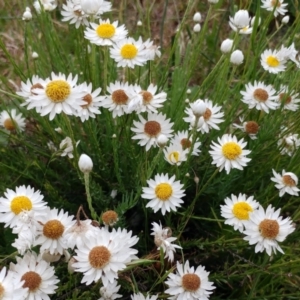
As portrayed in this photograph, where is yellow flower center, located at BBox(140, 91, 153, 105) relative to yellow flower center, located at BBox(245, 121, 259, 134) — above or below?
below

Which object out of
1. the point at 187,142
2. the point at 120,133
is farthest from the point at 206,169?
the point at 120,133

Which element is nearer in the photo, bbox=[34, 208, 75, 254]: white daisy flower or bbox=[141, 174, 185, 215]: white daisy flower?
bbox=[34, 208, 75, 254]: white daisy flower

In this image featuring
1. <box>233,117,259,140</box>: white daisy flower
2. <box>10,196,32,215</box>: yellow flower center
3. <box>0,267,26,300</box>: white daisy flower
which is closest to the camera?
<box>0,267,26,300</box>: white daisy flower

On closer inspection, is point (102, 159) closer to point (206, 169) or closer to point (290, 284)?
point (206, 169)

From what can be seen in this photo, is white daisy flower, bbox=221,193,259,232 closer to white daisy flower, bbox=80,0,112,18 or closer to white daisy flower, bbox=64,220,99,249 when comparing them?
white daisy flower, bbox=64,220,99,249

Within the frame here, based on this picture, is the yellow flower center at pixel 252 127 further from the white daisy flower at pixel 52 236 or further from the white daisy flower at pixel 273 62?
the white daisy flower at pixel 52 236

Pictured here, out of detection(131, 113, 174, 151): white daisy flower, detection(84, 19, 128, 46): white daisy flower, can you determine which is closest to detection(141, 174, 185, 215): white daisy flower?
detection(131, 113, 174, 151): white daisy flower

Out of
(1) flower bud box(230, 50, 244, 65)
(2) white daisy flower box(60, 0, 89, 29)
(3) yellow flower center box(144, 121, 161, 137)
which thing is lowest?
(3) yellow flower center box(144, 121, 161, 137)

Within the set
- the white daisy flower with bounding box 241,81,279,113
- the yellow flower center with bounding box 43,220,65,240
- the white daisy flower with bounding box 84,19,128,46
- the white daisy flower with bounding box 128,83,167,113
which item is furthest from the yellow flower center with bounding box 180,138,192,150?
the yellow flower center with bounding box 43,220,65,240

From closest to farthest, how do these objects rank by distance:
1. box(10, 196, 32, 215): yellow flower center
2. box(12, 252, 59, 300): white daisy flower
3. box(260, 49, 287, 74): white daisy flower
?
box(12, 252, 59, 300): white daisy flower < box(10, 196, 32, 215): yellow flower center < box(260, 49, 287, 74): white daisy flower
